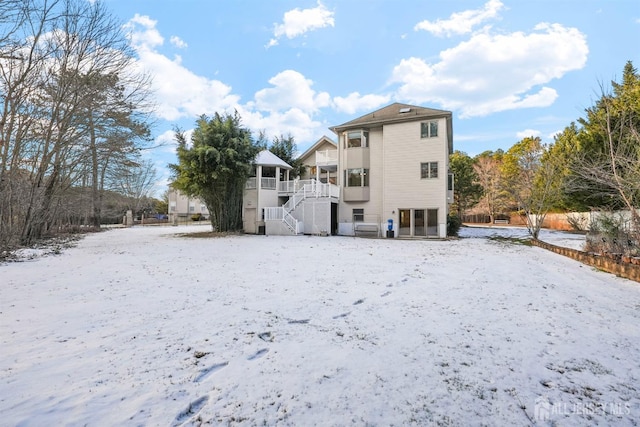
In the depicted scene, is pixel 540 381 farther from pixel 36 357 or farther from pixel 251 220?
pixel 251 220

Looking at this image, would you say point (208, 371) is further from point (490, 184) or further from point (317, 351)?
point (490, 184)

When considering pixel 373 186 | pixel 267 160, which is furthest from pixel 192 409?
pixel 267 160

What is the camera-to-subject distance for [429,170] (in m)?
19.1

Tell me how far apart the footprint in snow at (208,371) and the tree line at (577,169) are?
9874mm

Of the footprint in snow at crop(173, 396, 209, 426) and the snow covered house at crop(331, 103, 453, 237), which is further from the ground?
the snow covered house at crop(331, 103, 453, 237)

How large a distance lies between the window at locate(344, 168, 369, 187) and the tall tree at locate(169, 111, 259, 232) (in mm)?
6686

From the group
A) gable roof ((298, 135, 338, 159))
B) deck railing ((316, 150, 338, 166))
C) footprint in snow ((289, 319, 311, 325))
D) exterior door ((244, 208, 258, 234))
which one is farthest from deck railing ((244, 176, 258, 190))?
footprint in snow ((289, 319, 311, 325))

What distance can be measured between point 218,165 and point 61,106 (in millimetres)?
8448

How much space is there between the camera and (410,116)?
19234 mm

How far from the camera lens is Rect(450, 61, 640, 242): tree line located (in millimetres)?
8609

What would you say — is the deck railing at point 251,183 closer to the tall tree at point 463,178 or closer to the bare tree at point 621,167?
the bare tree at point 621,167

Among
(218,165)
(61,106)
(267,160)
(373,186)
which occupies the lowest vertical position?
(373,186)

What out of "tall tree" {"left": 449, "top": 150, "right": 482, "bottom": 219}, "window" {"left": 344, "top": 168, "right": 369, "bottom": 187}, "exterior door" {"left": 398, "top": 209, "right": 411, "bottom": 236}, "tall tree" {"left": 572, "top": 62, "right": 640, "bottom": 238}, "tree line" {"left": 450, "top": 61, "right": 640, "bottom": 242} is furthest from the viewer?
"tall tree" {"left": 449, "top": 150, "right": 482, "bottom": 219}

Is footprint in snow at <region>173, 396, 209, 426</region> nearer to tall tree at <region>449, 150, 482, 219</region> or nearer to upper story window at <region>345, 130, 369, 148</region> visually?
upper story window at <region>345, 130, 369, 148</region>
